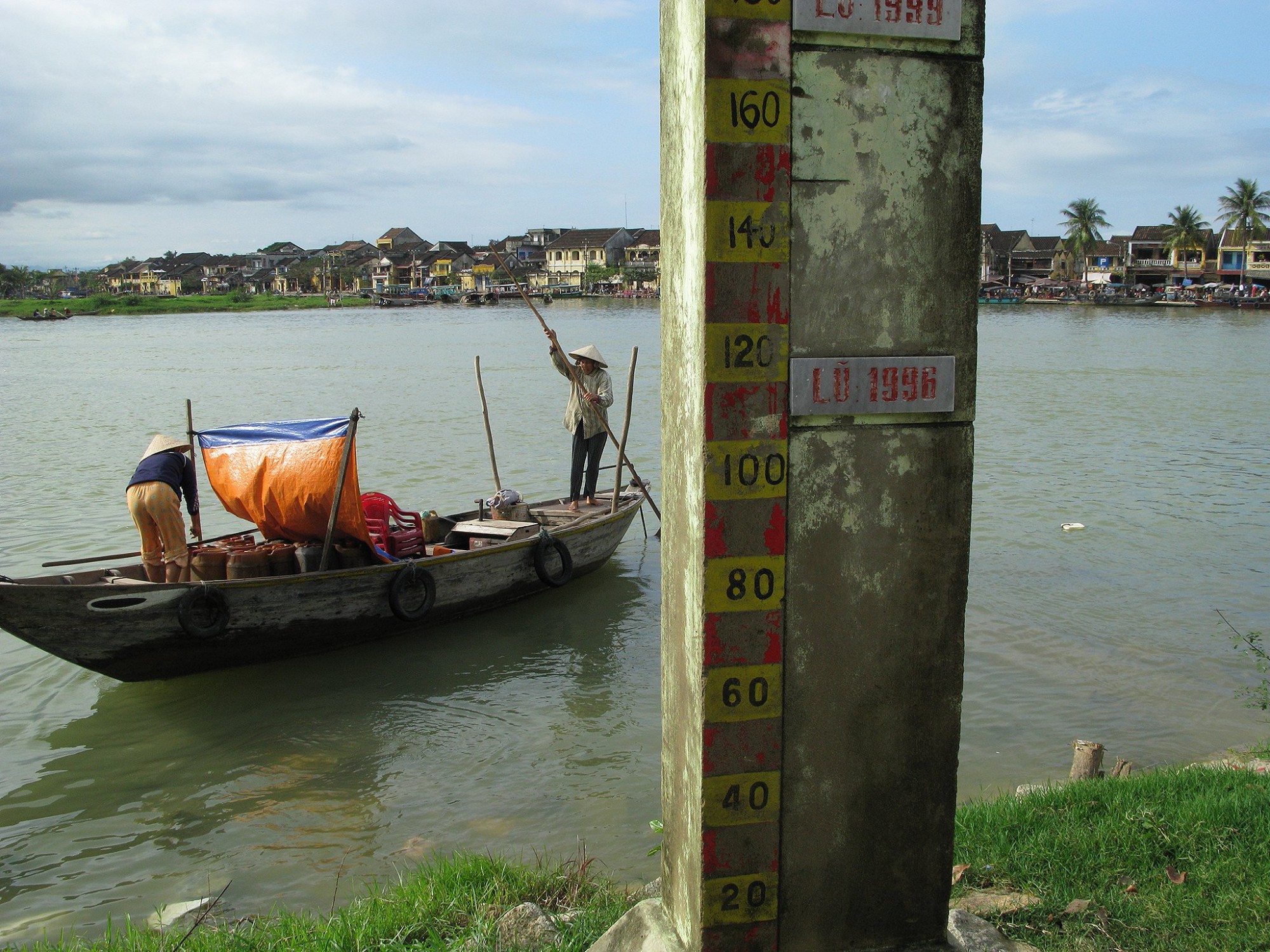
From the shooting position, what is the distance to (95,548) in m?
12.7

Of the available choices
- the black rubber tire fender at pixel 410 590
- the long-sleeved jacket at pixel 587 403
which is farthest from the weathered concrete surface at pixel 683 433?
the long-sleeved jacket at pixel 587 403

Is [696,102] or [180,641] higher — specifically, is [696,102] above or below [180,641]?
above

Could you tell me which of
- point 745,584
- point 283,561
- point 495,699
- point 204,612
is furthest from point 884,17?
point 283,561

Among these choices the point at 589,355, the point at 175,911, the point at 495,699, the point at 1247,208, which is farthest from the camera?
the point at 1247,208

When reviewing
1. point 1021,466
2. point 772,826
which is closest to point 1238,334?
point 1021,466

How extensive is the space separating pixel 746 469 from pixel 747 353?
1.03ft

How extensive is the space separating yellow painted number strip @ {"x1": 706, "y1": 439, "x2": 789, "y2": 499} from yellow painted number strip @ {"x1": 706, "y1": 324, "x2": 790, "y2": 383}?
173 millimetres

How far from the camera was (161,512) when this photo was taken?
27.5 feet

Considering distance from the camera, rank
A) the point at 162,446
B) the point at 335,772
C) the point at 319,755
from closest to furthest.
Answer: the point at 335,772
the point at 319,755
the point at 162,446

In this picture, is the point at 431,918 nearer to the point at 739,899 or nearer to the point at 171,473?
the point at 739,899

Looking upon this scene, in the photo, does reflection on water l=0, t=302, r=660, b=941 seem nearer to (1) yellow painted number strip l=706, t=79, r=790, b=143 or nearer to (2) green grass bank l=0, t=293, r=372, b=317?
(1) yellow painted number strip l=706, t=79, r=790, b=143

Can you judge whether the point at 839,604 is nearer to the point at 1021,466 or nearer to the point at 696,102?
the point at 696,102

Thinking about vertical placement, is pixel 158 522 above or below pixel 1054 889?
above

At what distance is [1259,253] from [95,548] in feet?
334
